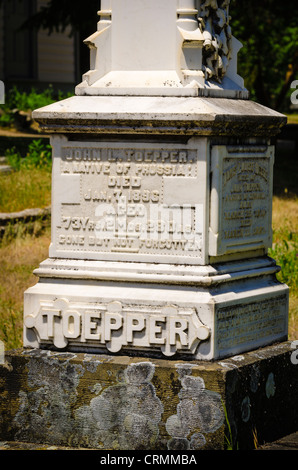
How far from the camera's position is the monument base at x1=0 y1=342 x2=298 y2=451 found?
4062mm

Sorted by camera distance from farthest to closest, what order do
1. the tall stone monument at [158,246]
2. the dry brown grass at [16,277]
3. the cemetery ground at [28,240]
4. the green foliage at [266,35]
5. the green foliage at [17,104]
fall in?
the green foliage at [17,104] → the green foliage at [266,35] → the cemetery ground at [28,240] → the dry brown grass at [16,277] → the tall stone monument at [158,246]

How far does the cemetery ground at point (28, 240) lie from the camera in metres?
6.62

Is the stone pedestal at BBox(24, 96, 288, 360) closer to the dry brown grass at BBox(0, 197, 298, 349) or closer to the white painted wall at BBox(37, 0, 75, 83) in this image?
the dry brown grass at BBox(0, 197, 298, 349)

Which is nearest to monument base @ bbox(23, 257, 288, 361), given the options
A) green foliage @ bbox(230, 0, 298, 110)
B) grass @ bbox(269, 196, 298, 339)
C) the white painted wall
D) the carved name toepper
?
the carved name toepper

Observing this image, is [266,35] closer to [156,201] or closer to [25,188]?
[25,188]

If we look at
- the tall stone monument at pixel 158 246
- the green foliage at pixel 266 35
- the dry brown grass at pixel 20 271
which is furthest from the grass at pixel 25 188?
the green foliage at pixel 266 35

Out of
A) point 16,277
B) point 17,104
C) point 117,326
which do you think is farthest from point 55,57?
point 117,326

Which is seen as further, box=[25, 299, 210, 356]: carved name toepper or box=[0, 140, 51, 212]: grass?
box=[0, 140, 51, 212]: grass

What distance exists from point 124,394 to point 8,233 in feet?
16.8

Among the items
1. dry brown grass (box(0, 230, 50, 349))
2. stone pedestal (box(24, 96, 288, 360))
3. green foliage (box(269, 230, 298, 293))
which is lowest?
dry brown grass (box(0, 230, 50, 349))

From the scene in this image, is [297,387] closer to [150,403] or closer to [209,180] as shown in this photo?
[150,403]

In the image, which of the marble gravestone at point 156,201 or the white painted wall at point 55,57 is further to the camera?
the white painted wall at point 55,57

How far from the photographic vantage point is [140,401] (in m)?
4.18

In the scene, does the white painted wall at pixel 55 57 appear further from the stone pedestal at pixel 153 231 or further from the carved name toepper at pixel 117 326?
the carved name toepper at pixel 117 326
